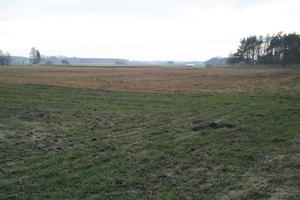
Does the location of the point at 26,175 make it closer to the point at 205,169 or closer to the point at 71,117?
the point at 205,169

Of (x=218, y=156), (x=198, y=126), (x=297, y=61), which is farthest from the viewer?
(x=297, y=61)

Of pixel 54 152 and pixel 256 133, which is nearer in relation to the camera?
pixel 54 152

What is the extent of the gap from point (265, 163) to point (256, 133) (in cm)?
236

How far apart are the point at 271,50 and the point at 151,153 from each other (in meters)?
89.9

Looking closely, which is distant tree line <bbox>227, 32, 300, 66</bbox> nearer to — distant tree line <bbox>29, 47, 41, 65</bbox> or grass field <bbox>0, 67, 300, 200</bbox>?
grass field <bbox>0, 67, 300, 200</bbox>

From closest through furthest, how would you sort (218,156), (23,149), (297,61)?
(218,156) < (23,149) < (297,61)

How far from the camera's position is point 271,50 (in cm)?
8506

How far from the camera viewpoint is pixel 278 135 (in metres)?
7.93

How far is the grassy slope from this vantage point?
488 centimetres

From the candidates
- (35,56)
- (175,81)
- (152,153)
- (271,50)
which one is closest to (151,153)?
(152,153)

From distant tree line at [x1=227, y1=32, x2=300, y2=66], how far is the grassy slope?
6955cm

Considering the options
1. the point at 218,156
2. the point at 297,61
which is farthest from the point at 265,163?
the point at 297,61

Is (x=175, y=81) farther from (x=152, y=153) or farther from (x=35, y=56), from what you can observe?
(x=35, y=56)

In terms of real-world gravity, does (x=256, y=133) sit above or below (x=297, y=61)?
below
